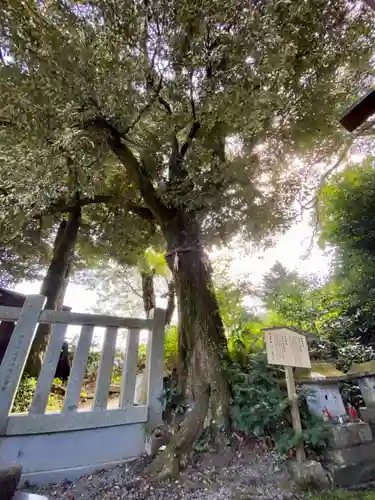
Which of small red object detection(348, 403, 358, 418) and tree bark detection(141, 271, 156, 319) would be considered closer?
small red object detection(348, 403, 358, 418)

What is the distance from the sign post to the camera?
2127 millimetres

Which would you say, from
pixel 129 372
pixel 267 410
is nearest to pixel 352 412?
pixel 267 410

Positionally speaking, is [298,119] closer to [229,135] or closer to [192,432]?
[229,135]

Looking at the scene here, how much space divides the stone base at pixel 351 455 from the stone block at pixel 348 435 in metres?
0.03

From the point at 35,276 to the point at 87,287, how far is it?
11.1 feet

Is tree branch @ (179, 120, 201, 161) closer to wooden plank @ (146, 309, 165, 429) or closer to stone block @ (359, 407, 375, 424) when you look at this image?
wooden plank @ (146, 309, 165, 429)

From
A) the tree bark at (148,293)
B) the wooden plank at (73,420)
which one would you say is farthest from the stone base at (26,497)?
the tree bark at (148,293)

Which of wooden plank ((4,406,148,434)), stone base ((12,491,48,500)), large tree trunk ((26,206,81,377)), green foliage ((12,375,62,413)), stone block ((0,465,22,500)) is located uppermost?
large tree trunk ((26,206,81,377))

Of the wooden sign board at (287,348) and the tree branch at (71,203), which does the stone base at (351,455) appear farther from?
the tree branch at (71,203)

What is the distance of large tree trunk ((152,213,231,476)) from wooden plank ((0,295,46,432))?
4.23 feet

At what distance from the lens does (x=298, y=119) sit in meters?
3.64

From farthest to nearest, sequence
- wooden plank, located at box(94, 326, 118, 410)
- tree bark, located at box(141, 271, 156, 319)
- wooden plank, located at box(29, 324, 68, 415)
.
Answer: tree bark, located at box(141, 271, 156, 319) → wooden plank, located at box(94, 326, 118, 410) → wooden plank, located at box(29, 324, 68, 415)

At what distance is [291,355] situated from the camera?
2.23 meters

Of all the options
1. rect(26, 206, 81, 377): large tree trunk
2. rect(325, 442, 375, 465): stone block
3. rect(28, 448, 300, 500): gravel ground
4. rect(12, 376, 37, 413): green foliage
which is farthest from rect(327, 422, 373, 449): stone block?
rect(26, 206, 81, 377): large tree trunk
